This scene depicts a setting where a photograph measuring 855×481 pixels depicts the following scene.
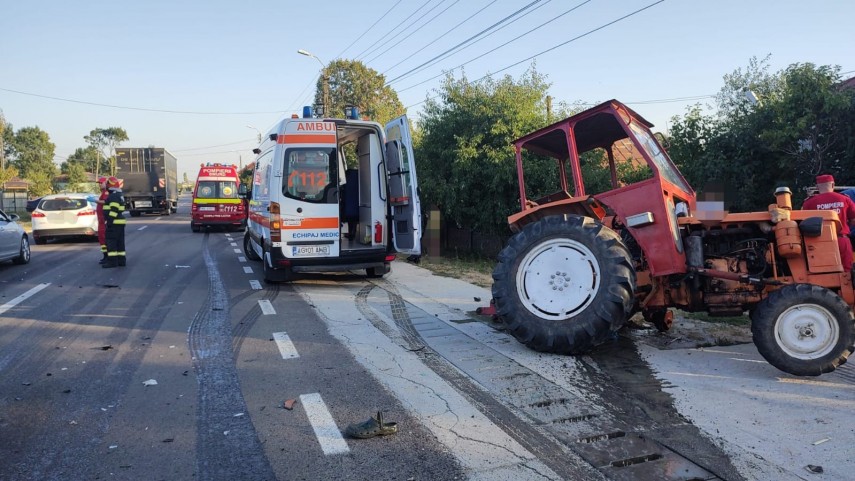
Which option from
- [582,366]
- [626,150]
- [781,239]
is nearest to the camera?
[781,239]

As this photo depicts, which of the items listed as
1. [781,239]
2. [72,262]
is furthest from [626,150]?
[72,262]

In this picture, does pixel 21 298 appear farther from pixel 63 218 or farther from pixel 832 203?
pixel 832 203

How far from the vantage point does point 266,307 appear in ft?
27.1

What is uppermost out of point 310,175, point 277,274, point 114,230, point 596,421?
point 310,175

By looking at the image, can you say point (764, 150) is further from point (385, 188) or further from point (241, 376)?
point (241, 376)

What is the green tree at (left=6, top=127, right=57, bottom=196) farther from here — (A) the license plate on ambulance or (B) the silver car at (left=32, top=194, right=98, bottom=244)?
(A) the license plate on ambulance

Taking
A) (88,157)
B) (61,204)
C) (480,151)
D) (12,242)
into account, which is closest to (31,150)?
(88,157)

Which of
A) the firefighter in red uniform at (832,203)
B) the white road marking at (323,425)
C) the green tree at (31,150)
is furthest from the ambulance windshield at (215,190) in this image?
the green tree at (31,150)

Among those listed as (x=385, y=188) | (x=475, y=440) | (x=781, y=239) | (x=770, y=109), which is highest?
(x=770, y=109)

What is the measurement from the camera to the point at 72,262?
1326 cm

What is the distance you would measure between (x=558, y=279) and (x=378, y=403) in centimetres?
219

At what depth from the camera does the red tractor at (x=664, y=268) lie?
477 cm

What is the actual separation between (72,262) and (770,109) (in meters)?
14.9

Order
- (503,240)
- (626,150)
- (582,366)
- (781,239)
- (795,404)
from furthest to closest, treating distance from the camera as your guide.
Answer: (503,240) < (626,150) < (582,366) < (781,239) < (795,404)
